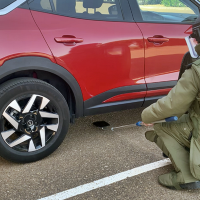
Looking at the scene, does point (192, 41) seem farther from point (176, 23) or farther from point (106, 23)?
point (176, 23)

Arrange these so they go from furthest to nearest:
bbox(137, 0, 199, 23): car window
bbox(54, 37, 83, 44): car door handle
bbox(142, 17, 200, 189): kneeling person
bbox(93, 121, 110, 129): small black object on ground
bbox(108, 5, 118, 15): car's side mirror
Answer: bbox(93, 121, 110, 129): small black object on ground
bbox(137, 0, 199, 23): car window
bbox(108, 5, 118, 15): car's side mirror
bbox(54, 37, 83, 44): car door handle
bbox(142, 17, 200, 189): kneeling person

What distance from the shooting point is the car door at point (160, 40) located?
2.75 metres

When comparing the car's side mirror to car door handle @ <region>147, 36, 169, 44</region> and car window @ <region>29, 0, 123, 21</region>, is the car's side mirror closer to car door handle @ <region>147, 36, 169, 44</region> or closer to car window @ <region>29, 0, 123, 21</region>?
car window @ <region>29, 0, 123, 21</region>

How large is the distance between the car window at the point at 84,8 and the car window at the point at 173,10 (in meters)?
0.45

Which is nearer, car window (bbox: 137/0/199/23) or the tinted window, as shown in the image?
the tinted window

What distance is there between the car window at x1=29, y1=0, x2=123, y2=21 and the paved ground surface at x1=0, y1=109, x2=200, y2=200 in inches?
52.1

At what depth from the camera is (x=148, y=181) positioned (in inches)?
89.7

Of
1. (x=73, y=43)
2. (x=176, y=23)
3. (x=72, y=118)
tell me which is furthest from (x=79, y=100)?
(x=176, y=23)

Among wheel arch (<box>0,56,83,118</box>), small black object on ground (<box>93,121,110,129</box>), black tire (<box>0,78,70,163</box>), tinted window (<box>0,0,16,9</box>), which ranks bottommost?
small black object on ground (<box>93,121,110,129</box>)

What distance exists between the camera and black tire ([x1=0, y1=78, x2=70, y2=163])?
7.29 ft

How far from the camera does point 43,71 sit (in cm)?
243

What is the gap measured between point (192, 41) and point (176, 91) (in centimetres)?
38

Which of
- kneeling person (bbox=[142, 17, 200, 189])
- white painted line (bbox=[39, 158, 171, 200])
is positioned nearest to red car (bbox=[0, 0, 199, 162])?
kneeling person (bbox=[142, 17, 200, 189])

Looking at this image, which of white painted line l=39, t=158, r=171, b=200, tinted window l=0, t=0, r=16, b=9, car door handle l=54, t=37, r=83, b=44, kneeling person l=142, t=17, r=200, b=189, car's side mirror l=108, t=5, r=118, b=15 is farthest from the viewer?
car's side mirror l=108, t=5, r=118, b=15
